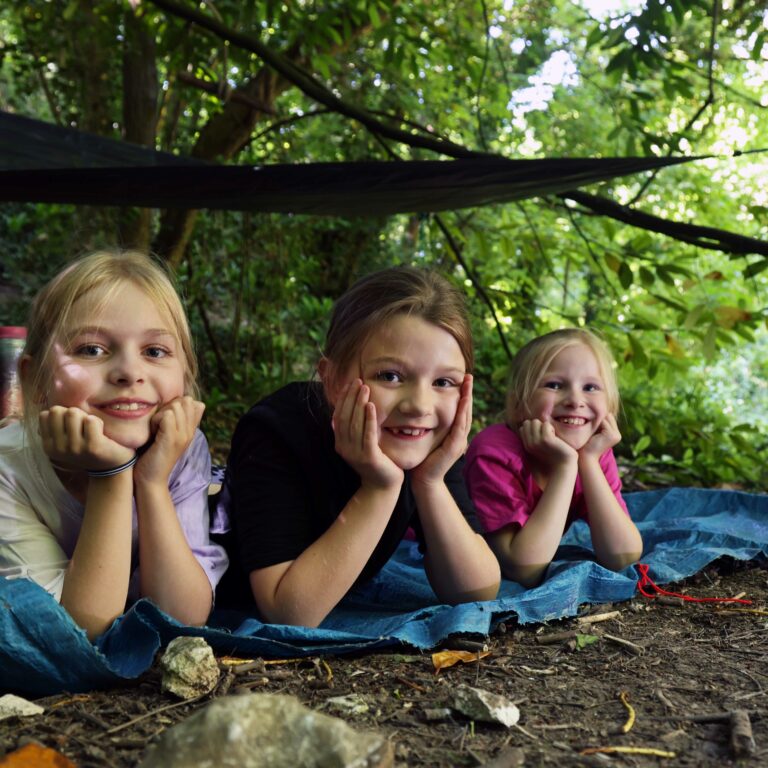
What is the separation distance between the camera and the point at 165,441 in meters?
1.55

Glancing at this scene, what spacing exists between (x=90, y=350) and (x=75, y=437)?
0.73 feet

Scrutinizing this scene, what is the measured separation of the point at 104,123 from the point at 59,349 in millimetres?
4093

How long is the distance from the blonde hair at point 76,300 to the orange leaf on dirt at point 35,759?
0.69 meters

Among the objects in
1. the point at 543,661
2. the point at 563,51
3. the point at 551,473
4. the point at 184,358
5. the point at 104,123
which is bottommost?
the point at 543,661

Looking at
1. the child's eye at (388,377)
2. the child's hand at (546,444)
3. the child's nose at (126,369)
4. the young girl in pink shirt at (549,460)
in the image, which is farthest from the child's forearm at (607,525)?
the child's nose at (126,369)

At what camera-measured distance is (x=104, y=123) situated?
17.0 ft

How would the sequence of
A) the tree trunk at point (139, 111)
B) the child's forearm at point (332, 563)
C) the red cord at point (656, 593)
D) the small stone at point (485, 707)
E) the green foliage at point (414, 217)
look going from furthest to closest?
the tree trunk at point (139, 111) < the green foliage at point (414, 217) < the red cord at point (656, 593) < the child's forearm at point (332, 563) < the small stone at point (485, 707)

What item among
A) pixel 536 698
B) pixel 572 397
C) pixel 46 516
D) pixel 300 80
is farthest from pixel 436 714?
pixel 300 80

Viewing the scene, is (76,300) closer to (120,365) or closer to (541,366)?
(120,365)

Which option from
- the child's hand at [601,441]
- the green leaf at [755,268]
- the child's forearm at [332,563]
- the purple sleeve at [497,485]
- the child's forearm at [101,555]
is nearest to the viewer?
the child's forearm at [101,555]

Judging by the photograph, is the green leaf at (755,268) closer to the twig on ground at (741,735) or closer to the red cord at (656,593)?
the red cord at (656,593)

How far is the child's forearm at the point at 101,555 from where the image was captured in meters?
1.48

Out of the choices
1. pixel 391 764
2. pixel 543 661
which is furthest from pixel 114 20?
pixel 391 764

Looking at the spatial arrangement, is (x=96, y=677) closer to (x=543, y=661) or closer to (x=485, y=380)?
(x=543, y=661)
